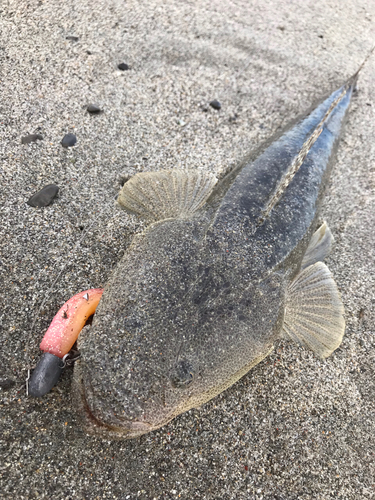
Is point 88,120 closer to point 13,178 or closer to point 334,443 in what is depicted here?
point 13,178

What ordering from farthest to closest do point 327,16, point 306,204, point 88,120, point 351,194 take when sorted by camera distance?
point 327,16 → point 351,194 → point 88,120 → point 306,204

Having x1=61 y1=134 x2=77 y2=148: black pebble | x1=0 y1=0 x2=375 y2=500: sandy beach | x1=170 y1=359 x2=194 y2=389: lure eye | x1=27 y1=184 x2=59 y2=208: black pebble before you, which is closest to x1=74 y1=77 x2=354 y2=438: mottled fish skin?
x1=170 y1=359 x2=194 y2=389: lure eye

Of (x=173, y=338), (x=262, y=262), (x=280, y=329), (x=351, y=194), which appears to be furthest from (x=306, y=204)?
(x=173, y=338)

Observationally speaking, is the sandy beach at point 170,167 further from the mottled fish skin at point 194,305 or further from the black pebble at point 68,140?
the mottled fish skin at point 194,305

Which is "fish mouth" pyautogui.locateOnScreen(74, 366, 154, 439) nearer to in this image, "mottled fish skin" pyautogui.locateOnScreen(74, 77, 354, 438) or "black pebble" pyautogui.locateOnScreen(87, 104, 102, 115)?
"mottled fish skin" pyautogui.locateOnScreen(74, 77, 354, 438)

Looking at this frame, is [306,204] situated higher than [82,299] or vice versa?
[306,204]

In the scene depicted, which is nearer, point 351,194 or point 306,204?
point 306,204
